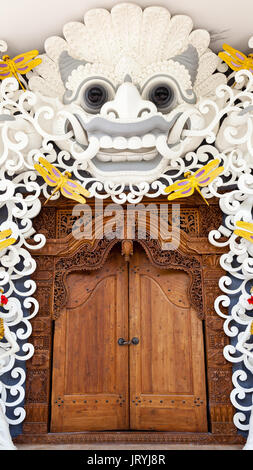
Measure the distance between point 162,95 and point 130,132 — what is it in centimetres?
40

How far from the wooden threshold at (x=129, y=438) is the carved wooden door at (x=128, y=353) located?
2.4 inches

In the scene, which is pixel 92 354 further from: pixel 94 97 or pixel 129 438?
pixel 94 97

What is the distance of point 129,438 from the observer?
266cm

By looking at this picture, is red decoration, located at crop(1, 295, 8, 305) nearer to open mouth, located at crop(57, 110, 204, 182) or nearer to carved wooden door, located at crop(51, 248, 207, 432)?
carved wooden door, located at crop(51, 248, 207, 432)

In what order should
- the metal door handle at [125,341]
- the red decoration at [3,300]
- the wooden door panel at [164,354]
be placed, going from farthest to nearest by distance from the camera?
the metal door handle at [125,341] → the wooden door panel at [164,354] → the red decoration at [3,300]

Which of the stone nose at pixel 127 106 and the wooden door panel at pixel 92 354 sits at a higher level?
the stone nose at pixel 127 106

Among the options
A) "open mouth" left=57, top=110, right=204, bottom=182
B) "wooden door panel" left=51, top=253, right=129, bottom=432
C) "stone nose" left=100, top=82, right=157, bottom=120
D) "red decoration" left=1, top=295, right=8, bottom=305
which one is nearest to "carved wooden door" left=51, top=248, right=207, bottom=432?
"wooden door panel" left=51, top=253, right=129, bottom=432

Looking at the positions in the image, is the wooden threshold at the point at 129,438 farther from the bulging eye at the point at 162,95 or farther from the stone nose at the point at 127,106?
the bulging eye at the point at 162,95

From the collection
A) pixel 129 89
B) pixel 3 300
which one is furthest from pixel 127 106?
pixel 3 300

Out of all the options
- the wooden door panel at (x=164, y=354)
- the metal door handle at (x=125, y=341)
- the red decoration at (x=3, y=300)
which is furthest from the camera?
the metal door handle at (x=125, y=341)

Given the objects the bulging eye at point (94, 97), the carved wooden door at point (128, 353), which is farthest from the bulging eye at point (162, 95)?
the carved wooden door at point (128, 353)

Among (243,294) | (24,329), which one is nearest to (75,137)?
(24,329)

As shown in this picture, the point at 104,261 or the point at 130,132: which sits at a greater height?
the point at 130,132

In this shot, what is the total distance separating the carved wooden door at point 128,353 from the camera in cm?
276
